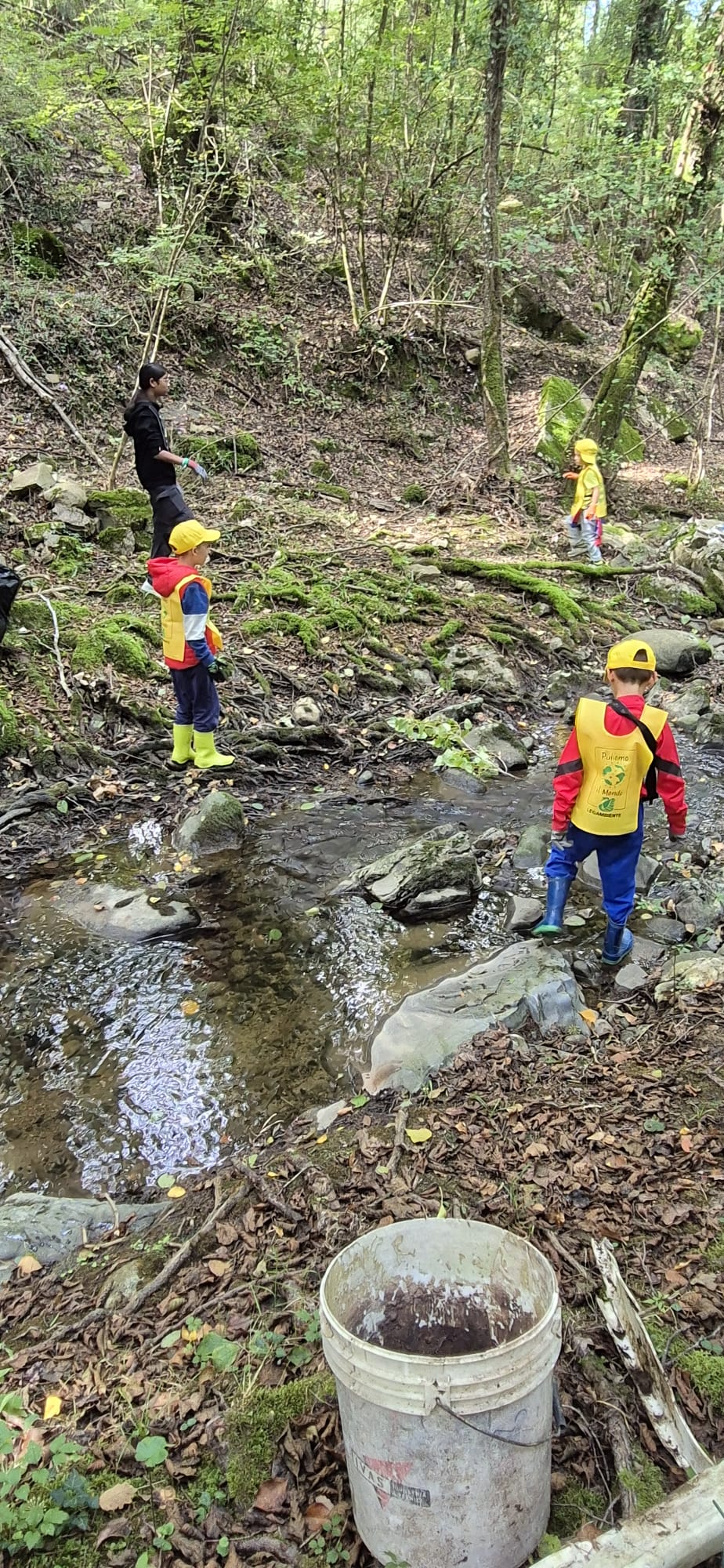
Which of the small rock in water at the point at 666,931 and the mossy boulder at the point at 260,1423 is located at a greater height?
the mossy boulder at the point at 260,1423

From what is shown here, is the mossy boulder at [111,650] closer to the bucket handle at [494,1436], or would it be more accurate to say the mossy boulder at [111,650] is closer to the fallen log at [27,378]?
the fallen log at [27,378]

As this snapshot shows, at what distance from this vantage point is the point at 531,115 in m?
13.7

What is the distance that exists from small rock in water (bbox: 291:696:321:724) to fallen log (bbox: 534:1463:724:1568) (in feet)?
19.2

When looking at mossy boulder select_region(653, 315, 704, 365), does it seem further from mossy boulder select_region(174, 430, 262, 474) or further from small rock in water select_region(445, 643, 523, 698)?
small rock in water select_region(445, 643, 523, 698)

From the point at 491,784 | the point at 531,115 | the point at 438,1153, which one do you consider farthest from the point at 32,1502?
the point at 531,115

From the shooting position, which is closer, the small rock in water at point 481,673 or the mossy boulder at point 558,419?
the small rock in water at point 481,673

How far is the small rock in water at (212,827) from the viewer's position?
5551 millimetres

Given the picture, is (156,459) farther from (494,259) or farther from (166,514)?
(494,259)

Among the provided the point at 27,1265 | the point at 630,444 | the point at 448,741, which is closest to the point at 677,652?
the point at 448,741

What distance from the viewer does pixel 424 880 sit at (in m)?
5.08

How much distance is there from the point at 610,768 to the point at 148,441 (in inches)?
175

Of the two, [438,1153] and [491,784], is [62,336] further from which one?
[438,1153]

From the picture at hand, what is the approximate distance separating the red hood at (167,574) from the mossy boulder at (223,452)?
18.6 feet

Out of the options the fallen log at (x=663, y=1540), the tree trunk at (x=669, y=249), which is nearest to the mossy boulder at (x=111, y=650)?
the fallen log at (x=663, y=1540)
